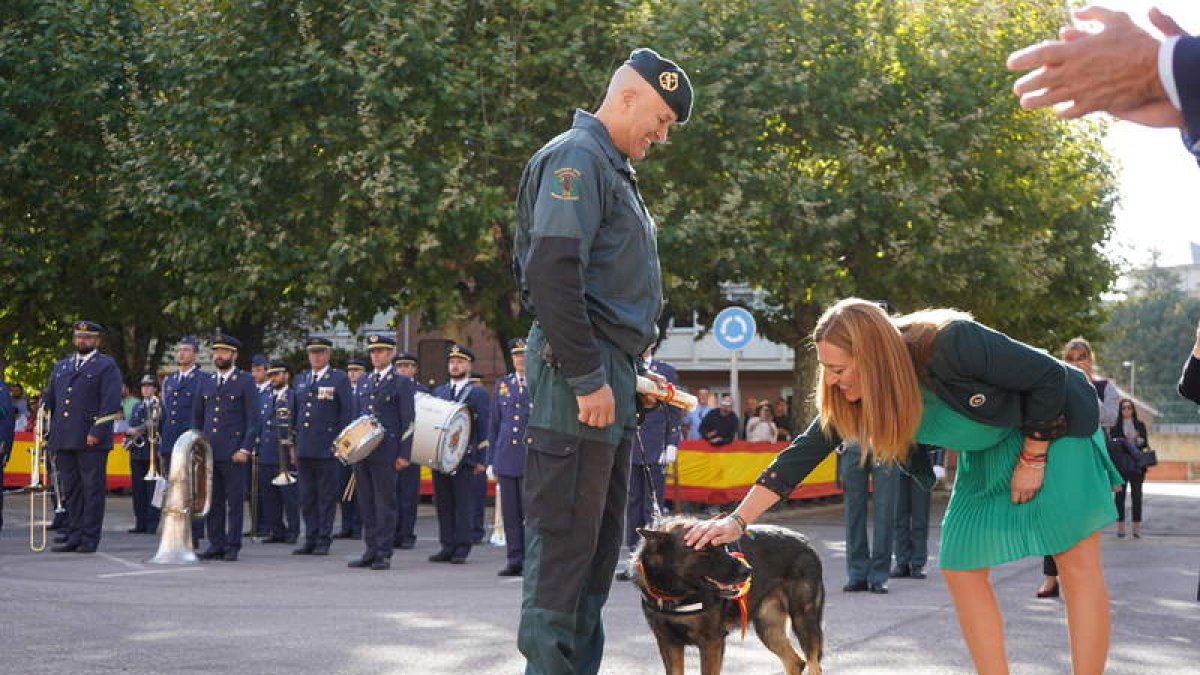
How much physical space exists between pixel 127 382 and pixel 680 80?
28999 mm

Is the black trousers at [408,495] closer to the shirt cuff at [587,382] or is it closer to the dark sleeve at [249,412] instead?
the dark sleeve at [249,412]

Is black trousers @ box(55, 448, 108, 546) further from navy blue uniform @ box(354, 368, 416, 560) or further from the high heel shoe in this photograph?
the high heel shoe

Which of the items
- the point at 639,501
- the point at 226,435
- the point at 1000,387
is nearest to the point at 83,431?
the point at 226,435

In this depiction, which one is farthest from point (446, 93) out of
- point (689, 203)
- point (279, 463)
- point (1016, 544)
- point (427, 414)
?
point (1016, 544)

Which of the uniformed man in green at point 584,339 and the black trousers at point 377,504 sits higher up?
the uniformed man in green at point 584,339

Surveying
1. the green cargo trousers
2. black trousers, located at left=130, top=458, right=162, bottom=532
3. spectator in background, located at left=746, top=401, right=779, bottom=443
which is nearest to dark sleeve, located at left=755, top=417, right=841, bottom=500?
the green cargo trousers

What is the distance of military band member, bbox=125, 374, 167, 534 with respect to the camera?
20094mm

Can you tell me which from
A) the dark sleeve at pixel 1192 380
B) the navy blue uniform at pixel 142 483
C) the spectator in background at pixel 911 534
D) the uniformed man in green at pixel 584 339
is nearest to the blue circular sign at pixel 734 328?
the navy blue uniform at pixel 142 483

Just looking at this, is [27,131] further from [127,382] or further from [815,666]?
[815,666]

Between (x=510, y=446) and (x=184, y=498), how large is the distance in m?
3.14

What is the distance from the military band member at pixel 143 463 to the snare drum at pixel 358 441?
4.77m

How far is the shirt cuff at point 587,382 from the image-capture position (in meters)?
5.06

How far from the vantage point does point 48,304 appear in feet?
96.0

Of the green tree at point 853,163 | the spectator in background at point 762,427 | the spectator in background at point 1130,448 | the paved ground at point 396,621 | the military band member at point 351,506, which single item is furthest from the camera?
the spectator in background at point 762,427
